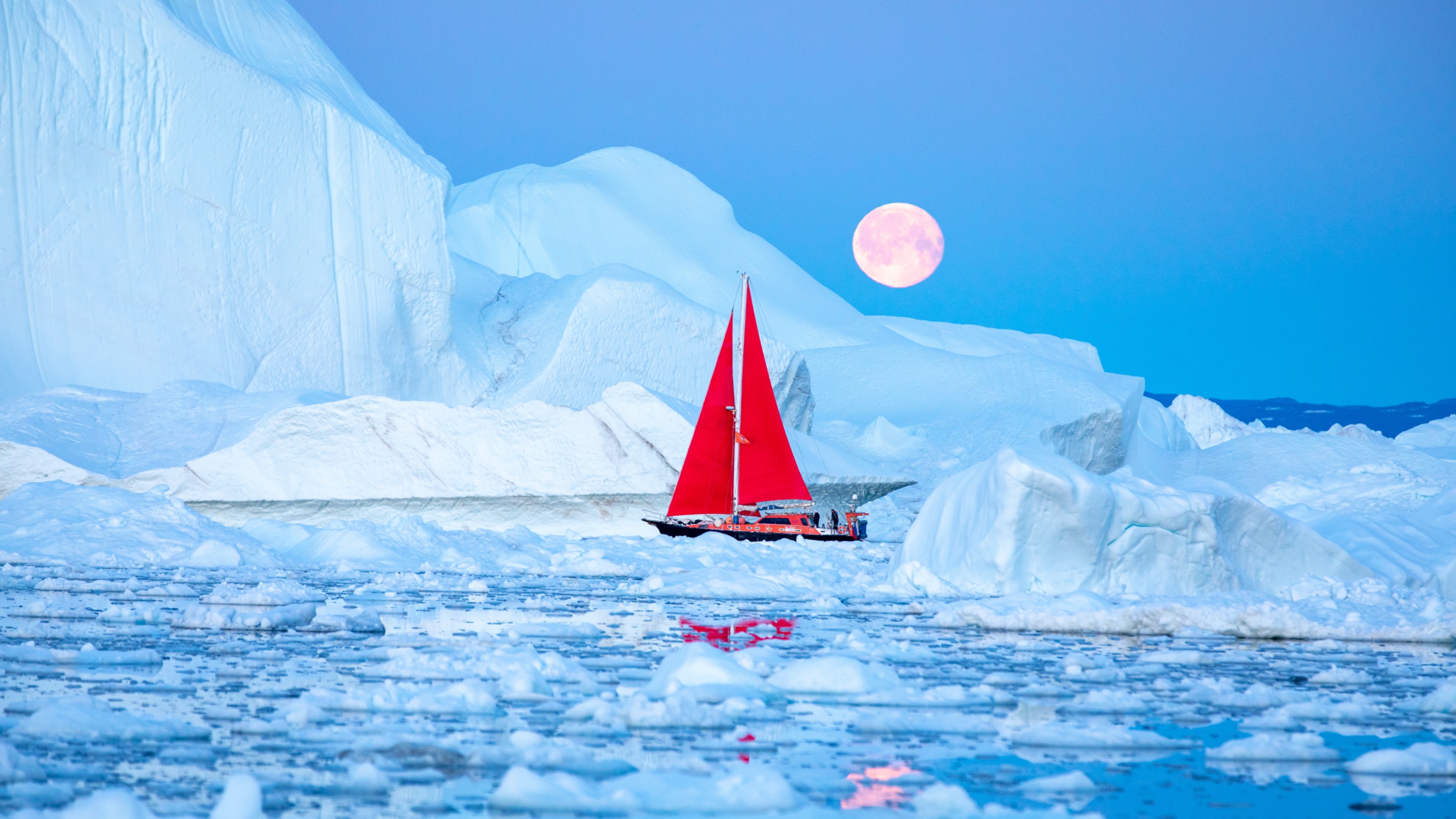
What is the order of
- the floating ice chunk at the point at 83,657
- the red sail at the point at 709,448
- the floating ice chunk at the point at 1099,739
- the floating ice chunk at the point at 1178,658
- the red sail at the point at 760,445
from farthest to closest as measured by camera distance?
1. the red sail at the point at 760,445
2. the red sail at the point at 709,448
3. the floating ice chunk at the point at 1178,658
4. the floating ice chunk at the point at 83,657
5. the floating ice chunk at the point at 1099,739

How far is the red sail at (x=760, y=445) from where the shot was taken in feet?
68.6

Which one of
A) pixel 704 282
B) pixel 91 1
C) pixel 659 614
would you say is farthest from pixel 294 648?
pixel 704 282

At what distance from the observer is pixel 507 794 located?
350 cm

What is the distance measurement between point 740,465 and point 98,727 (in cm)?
1693

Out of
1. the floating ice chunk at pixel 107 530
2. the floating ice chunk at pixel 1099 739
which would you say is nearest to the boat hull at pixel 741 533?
the floating ice chunk at pixel 107 530

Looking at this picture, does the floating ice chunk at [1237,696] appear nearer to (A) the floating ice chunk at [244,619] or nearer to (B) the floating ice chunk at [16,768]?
(B) the floating ice chunk at [16,768]

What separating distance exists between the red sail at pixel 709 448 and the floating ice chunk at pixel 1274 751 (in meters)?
15.9

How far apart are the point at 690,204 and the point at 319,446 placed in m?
23.5

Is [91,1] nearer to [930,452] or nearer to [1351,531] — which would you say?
[930,452]

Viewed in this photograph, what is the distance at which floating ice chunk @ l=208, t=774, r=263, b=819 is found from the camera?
3.15 meters

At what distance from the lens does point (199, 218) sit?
24.6 m

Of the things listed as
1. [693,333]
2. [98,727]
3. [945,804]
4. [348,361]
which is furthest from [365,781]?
[693,333]

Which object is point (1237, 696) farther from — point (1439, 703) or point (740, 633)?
point (740, 633)

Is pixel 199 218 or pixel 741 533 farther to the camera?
pixel 199 218
